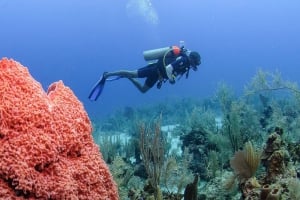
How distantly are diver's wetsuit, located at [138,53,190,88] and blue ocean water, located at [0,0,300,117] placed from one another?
472ft

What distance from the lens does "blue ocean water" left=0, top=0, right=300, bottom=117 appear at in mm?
161875

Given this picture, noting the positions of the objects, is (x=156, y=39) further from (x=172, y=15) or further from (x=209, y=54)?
(x=209, y=54)

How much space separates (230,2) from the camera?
17625cm

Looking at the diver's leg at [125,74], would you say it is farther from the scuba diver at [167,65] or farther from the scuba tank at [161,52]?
the scuba tank at [161,52]

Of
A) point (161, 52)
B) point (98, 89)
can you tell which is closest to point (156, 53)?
point (161, 52)

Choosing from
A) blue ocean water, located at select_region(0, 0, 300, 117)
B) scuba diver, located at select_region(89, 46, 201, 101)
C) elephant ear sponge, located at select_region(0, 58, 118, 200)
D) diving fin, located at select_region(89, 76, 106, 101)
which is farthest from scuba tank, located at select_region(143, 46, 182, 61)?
blue ocean water, located at select_region(0, 0, 300, 117)

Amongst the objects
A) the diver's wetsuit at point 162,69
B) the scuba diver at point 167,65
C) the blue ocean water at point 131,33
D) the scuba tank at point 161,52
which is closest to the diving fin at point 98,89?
the scuba diver at point 167,65

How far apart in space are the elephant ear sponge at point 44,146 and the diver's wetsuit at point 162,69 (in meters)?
6.46

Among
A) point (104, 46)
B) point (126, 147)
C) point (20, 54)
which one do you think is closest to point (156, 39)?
point (104, 46)

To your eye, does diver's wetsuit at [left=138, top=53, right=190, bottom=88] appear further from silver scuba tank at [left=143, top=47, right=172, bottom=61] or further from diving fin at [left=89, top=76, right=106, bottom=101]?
diving fin at [left=89, top=76, right=106, bottom=101]

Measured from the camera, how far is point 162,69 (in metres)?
10.2

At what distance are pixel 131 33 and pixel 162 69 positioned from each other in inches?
6260

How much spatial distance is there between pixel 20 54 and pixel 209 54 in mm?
89422

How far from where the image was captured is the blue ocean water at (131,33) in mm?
161875
